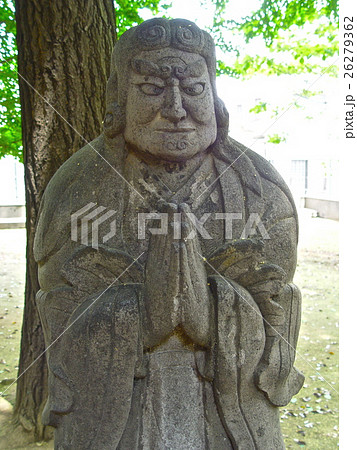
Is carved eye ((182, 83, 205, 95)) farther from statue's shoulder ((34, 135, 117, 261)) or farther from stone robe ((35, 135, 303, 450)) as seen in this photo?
statue's shoulder ((34, 135, 117, 261))

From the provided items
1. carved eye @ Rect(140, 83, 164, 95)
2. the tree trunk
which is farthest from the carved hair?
the tree trunk

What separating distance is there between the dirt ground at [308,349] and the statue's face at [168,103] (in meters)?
2.91

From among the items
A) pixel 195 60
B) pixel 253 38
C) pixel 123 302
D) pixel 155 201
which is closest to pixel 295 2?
pixel 253 38

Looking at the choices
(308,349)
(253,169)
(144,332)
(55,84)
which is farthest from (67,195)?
(308,349)

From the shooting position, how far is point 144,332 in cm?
188

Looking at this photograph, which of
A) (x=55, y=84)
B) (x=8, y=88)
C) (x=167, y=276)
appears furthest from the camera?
(x=8, y=88)

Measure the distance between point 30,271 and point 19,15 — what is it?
6.75ft

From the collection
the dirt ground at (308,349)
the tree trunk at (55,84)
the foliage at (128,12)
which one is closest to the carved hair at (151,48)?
the tree trunk at (55,84)

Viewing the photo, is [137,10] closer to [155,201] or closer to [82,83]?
[82,83]

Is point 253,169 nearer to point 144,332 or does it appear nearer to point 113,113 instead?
point 113,113

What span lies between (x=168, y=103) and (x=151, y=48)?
10.4 inches

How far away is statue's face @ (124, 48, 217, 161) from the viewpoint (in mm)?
1946

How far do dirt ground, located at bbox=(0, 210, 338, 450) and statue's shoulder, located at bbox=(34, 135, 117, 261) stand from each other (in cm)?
248

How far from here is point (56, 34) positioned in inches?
136
